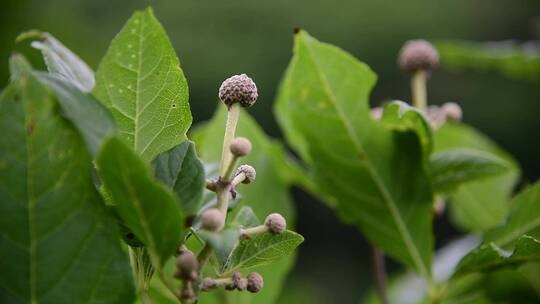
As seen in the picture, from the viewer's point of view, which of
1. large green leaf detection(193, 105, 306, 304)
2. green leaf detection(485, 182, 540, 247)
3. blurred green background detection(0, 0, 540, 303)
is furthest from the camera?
blurred green background detection(0, 0, 540, 303)

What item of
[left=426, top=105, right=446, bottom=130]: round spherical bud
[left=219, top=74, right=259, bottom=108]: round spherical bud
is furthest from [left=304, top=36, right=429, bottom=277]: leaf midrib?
[left=219, top=74, right=259, bottom=108]: round spherical bud

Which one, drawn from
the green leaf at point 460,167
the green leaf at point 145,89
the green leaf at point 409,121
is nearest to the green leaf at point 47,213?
the green leaf at point 145,89

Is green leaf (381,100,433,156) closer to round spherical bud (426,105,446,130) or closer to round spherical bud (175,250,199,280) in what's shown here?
round spherical bud (426,105,446,130)

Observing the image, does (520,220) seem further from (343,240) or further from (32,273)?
(343,240)

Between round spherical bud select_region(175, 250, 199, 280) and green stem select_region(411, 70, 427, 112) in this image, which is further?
green stem select_region(411, 70, 427, 112)

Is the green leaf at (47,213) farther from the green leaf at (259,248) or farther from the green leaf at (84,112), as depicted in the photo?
the green leaf at (259,248)

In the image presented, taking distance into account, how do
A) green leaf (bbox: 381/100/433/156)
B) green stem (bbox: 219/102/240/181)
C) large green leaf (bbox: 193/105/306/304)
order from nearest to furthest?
green stem (bbox: 219/102/240/181)
green leaf (bbox: 381/100/433/156)
large green leaf (bbox: 193/105/306/304)

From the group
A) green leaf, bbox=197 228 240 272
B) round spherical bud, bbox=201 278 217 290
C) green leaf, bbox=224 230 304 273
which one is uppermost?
green leaf, bbox=197 228 240 272
